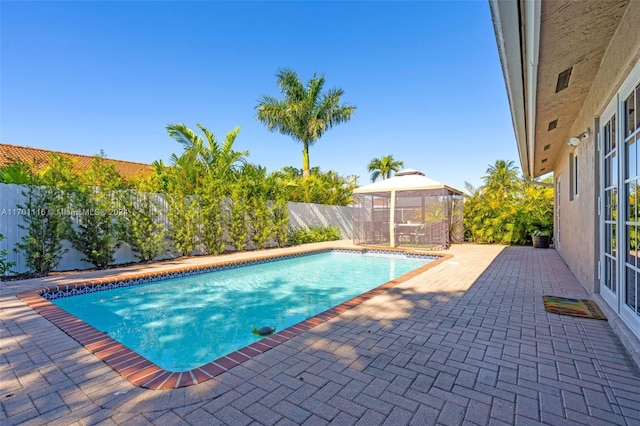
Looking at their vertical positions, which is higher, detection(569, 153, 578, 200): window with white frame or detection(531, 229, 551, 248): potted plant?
detection(569, 153, 578, 200): window with white frame

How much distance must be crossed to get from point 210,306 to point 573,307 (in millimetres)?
5789

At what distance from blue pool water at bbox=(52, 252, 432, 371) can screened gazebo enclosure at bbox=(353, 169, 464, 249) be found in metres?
3.77

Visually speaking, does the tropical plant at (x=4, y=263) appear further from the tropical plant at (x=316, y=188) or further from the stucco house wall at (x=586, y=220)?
the stucco house wall at (x=586, y=220)

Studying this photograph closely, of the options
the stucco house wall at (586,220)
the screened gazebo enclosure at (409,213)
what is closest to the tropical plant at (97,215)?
the screened gazebo enclosure at (409,213)

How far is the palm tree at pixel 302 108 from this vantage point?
697 inches

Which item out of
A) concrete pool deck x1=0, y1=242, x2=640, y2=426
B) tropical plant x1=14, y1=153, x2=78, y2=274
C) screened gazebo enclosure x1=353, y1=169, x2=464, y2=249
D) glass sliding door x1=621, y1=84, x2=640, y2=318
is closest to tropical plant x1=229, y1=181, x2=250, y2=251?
tropical plant x1=14, y1=153, x2=78, y2=274

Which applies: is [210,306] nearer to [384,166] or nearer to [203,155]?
[203,155]

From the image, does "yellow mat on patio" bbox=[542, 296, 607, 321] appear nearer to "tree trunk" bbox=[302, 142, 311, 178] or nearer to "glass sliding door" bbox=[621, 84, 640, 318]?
"glass sliding door" bbox=[621, 84, 640, 318]

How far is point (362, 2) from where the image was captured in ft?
35.2

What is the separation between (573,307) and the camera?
423 cm

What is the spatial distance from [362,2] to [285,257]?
9398 mm

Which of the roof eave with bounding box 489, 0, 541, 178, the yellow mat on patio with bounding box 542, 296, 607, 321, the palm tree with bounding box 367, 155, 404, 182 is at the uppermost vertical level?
the palm tree with bounding box 367, 155, 404, 182

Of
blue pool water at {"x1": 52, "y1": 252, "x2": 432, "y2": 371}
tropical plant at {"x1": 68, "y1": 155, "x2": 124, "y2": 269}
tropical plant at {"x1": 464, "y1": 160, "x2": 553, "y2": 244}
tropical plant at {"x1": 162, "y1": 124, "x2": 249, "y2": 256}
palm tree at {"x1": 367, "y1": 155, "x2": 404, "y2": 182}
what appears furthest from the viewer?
palm tree at {"x1": 367, "y1": 155, "x2": 404, "y2": 182}

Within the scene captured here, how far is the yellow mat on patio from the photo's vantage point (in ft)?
12.8
